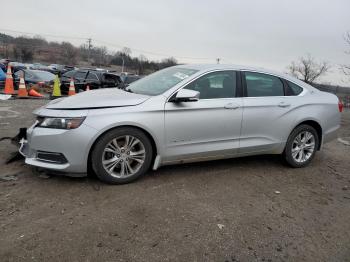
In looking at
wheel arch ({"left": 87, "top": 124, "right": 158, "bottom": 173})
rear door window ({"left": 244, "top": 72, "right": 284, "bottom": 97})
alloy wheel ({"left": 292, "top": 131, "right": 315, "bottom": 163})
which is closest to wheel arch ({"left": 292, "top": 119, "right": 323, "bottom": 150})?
alloy wheel ({"left": 292, "top": 131, "right": 315, "bottom": 163})

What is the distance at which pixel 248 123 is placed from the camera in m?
4.50

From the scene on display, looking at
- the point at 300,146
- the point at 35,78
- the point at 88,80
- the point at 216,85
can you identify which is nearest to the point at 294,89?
the point at 300,146

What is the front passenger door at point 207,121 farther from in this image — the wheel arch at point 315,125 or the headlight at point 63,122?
the wheel arch at point 315,125

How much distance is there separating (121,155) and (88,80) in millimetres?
12136

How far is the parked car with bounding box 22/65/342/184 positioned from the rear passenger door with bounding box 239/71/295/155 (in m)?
0.01

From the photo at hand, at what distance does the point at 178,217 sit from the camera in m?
3.26

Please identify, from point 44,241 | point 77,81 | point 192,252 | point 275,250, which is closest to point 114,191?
point 44,241

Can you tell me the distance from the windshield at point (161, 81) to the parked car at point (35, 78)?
11580mm

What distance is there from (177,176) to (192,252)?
1679 mm

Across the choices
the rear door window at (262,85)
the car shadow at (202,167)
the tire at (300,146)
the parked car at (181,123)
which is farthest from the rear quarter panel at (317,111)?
the car shadow at (202,167)

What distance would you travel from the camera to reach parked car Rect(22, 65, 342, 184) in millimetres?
3625

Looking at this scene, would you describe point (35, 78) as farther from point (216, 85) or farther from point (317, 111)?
point (317, 111)

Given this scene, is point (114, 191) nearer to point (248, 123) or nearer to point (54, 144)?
point (54, 144)

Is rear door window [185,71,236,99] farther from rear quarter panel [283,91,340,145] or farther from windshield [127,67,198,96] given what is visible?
rear quarter panel [283,91,340,145]
